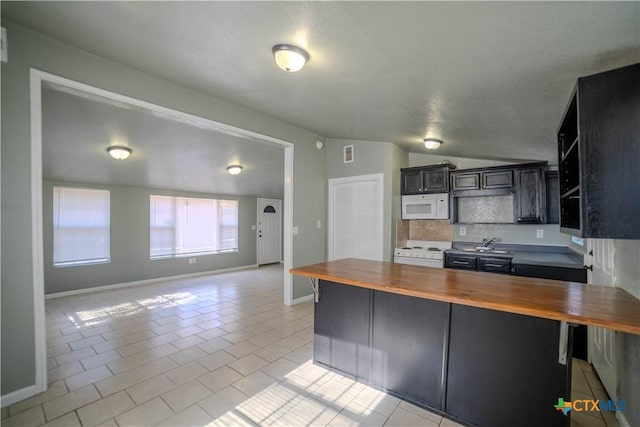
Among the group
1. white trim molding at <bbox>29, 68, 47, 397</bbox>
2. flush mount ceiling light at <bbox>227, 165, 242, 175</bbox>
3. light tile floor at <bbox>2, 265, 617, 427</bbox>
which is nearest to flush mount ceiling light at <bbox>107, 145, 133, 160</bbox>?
flush mount ceiling light at <bbox>227, 165, 242, 175</bbox>

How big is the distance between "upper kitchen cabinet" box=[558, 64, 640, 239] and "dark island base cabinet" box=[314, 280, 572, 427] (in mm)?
626

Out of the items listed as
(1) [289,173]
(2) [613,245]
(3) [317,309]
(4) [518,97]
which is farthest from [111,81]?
(2) [613,245]

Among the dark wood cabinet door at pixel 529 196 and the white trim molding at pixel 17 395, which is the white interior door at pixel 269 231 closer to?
the white trim molding at pixel 17 395

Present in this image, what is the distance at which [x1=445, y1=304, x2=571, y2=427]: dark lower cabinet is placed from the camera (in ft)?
5.11

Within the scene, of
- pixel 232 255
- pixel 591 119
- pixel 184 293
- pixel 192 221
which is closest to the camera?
pixel 591 119

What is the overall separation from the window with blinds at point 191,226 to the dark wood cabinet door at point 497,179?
19.5 feet

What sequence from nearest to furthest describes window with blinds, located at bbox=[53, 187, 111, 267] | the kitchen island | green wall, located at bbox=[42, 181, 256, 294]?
the kitchen island, green wall, located at bbox=[42, 181, 256, 294], window with blinds, located at bbox=[53, 187, 111, 267]

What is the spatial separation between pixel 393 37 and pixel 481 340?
6.36ft

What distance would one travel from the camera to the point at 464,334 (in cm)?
181

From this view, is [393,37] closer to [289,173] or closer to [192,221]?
[289,173]

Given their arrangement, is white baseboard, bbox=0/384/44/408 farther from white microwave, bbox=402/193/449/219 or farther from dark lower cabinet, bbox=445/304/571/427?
white microwave, bbox=402/193/449/219

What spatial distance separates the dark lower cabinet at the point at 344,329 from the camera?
2.25 metres

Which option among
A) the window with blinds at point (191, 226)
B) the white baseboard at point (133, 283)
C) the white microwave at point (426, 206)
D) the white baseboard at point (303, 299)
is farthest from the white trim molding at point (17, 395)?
the white microwave at point (426, 206)

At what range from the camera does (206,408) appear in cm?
194
